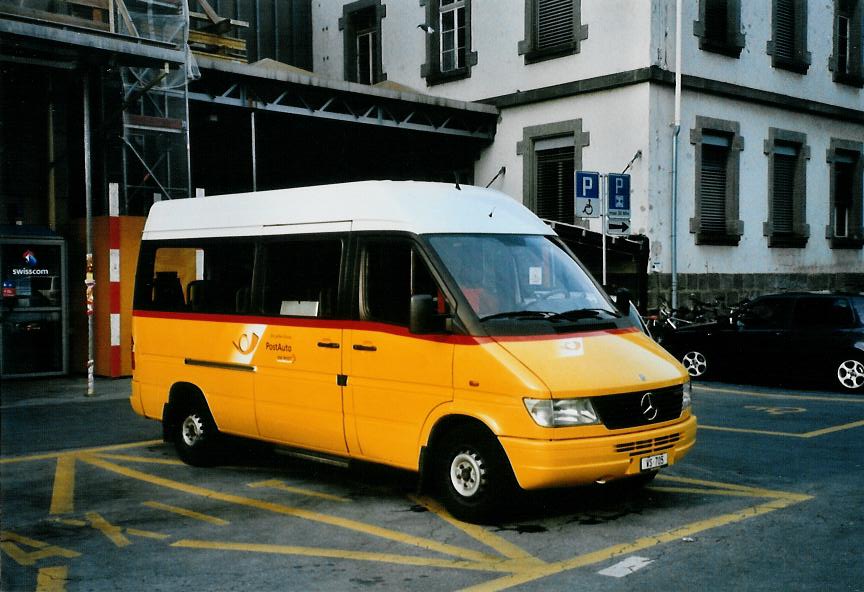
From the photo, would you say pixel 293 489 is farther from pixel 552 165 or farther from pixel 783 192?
pixel 783 192

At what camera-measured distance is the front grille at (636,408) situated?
6.82m

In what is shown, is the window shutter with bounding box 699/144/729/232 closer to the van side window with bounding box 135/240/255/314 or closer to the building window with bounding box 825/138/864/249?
the building window with bounding box 825/138/864/249

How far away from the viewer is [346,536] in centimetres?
676

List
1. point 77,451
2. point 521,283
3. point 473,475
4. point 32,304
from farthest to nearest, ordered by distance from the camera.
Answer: point 32,304
point 77,451
point 521,283
point 473,475

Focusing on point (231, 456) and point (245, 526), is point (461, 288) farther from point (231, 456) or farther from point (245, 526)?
point (231, 456)

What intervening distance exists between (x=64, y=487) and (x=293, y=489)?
1.95 meters

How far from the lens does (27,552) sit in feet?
21.3

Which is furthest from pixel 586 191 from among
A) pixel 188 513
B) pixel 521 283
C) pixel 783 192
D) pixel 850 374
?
pixel 783 192

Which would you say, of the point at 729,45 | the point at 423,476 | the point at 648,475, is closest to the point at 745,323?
the point at 729,45

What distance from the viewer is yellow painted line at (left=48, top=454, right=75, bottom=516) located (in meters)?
7.74

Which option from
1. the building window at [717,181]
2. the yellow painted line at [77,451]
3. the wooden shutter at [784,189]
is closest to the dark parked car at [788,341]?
the building window at [717,181]

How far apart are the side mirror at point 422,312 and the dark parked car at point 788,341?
10.3 m

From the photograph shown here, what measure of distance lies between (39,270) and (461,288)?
37.7ft

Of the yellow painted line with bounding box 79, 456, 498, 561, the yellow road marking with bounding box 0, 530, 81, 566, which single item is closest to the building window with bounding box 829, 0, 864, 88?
the yellow painted line with bounding box 79, 456, 498, 561
